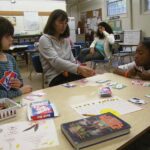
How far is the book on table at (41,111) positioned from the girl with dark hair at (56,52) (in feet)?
2.81

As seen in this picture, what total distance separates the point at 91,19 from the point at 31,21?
8.62 feet

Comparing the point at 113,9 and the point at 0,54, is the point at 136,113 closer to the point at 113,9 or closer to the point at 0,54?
the point at 0,54

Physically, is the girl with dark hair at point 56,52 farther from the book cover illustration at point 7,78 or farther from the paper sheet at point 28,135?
the paper sheet at point 28,135

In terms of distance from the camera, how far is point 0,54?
5.64 feet

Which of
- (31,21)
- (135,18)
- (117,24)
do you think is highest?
(31,21)

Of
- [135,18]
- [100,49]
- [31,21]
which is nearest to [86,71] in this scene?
[100,49]

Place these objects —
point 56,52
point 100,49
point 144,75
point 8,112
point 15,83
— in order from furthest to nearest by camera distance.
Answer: point 100,49 < point 56,52 < point 144,75 < point 15,83 < point 8,112

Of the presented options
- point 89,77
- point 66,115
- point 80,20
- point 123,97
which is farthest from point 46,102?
point 80,20

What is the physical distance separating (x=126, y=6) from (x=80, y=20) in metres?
3.30

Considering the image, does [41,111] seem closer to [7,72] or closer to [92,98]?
[92,98]

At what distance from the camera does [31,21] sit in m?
9.59

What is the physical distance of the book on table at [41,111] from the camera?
1205 mm

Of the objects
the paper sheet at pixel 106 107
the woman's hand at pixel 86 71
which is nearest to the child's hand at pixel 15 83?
the paper sheet at pixel 106 107

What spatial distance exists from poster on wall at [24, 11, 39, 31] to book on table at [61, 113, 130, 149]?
898 cm
